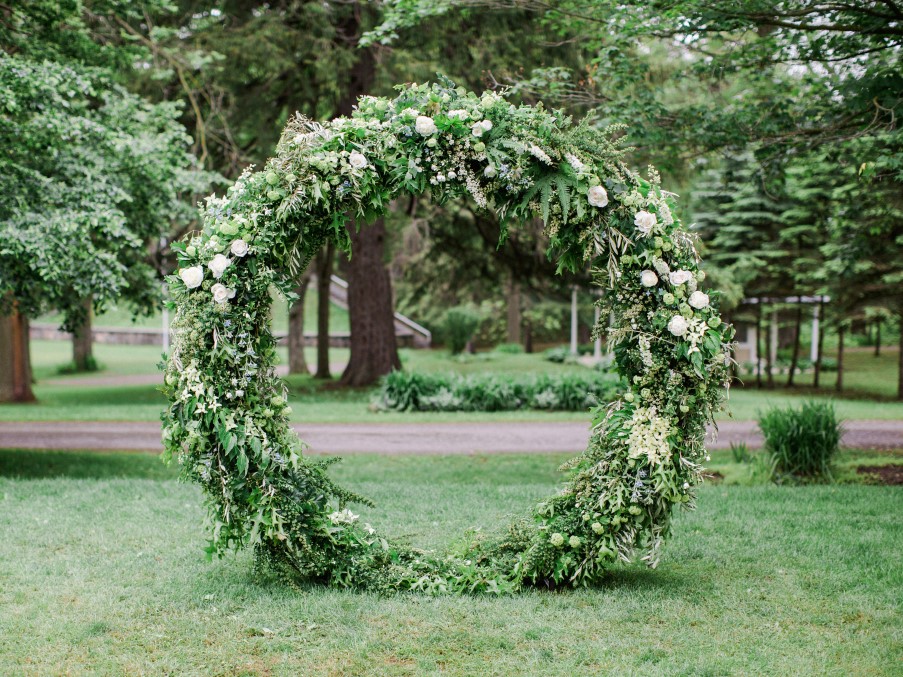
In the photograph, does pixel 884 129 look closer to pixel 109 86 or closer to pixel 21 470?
pixel 109 86

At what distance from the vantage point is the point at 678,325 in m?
5.08

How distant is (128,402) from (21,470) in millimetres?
9285

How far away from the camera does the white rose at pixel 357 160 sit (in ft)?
17.0

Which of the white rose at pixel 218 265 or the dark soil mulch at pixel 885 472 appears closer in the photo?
the white rose at pixel 218 265

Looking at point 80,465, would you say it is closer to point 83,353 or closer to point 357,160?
point 357,160

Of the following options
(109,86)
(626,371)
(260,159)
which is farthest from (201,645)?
(260,159)

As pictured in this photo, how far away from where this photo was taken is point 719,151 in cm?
978

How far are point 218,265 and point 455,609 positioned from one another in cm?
255

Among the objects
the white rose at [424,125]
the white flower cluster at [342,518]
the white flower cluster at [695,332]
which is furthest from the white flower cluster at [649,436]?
the white rose at [424,125]

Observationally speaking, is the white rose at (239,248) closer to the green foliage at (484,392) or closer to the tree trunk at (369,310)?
the green foliage at (484,392)

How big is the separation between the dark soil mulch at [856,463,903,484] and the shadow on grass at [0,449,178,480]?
834 centimetres

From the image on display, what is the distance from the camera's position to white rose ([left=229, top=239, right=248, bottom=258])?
16.9 ft

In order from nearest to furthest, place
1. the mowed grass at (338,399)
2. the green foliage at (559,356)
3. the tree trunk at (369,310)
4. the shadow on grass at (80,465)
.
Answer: the shadow on grass at (80,465)
the mowed grass at (338,399)
the tree trunk at (369,310)
the green foliage at (559,356)

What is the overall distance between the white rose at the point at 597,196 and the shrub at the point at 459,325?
86.2ft
